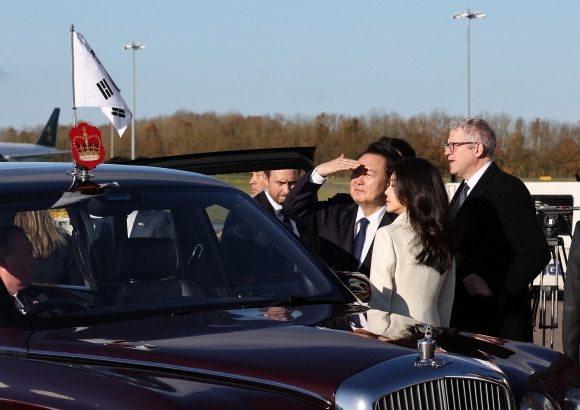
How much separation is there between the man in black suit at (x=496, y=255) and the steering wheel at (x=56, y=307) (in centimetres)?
297

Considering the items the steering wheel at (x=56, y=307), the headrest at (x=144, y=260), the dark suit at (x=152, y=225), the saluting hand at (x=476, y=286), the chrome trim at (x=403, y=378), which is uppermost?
the dark suit at (x=152, y=225)

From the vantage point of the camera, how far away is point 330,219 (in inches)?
271

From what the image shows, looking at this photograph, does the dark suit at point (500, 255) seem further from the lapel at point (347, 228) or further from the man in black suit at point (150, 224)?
the man in black suit at point (150, 224)

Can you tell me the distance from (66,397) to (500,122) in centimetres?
6474

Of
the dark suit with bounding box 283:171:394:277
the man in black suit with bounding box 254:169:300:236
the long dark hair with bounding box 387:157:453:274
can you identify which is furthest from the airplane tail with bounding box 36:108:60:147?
the long dark hair with bounding box 387:157:453:274

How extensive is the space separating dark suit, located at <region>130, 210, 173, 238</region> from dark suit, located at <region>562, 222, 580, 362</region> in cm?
206

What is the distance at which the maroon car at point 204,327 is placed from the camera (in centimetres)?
334

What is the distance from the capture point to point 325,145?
71375 millimetres

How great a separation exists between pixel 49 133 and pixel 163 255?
78591 millimetres

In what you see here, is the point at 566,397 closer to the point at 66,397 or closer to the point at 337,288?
the point at 337,288

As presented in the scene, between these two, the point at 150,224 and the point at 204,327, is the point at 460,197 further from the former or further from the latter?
the point at 204,327

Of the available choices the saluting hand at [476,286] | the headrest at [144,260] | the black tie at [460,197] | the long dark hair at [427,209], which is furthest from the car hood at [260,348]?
the black tie at [460,197]

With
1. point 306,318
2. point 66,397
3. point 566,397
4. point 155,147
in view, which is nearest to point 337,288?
point 306,318

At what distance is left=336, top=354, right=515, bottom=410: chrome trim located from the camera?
326 centimetres
